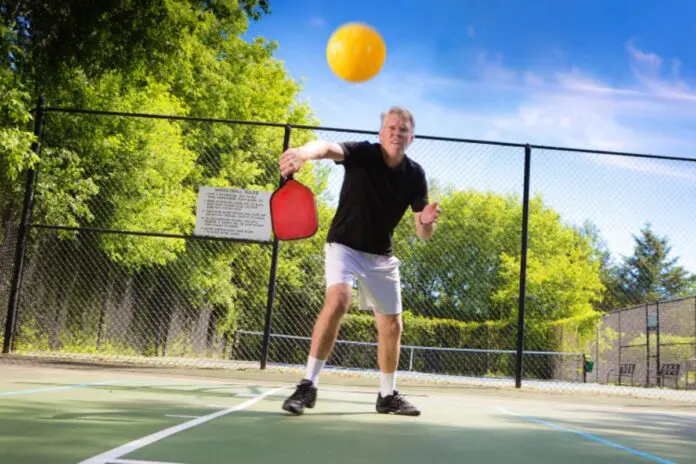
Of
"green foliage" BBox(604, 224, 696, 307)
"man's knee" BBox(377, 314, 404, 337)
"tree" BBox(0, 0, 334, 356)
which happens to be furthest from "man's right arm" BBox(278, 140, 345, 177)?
"green foliage" BBox(604, 224, 696, 307)

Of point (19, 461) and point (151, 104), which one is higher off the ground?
point (151, 104)

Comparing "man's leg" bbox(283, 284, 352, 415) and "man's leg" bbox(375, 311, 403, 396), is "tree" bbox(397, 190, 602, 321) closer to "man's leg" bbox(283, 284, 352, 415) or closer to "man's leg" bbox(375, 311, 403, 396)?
"man's leg" bbox(375, 311, 403, 396)

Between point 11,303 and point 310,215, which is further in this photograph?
point 11,303

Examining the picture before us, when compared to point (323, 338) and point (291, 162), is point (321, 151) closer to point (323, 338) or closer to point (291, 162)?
point (291, 162)

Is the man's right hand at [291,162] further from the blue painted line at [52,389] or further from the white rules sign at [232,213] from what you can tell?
the white rules sign at [232,213]

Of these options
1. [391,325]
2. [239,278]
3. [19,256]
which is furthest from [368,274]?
[239,278]

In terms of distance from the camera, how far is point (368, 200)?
402 cm

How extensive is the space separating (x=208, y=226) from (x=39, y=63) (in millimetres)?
3445

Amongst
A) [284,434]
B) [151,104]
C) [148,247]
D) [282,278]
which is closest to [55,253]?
[148,247]

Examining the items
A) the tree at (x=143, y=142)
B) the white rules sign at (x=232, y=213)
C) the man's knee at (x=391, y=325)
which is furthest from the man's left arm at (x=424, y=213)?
the tree at (x=143, y=142)

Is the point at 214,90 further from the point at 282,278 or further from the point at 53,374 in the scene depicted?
the point at 53,374

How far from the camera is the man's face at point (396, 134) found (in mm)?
4031

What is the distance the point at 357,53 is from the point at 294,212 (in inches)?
82.5

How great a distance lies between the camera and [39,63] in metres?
9.20
